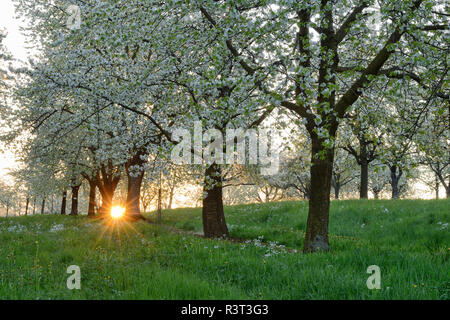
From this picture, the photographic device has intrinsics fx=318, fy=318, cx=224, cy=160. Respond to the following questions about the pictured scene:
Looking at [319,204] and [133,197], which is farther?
[133,197]

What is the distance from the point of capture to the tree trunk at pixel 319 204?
9.38m

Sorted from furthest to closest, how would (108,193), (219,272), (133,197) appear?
(108,193) → (133,197) → (219,272)

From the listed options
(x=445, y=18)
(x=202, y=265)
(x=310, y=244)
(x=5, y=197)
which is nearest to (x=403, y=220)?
(x=310, y=244)

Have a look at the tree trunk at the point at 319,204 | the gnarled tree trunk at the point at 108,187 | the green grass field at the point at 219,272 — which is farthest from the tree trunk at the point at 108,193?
the tree trunk at the point at 319,204

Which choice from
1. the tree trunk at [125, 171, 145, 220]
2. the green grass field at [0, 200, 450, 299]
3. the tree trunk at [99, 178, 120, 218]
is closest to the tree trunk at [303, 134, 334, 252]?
the green grass field at [0, 200, 450, 299]

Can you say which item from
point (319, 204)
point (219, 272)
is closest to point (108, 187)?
point (319, 204)

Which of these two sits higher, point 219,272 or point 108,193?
point 108,193

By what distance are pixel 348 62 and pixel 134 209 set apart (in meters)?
17.1

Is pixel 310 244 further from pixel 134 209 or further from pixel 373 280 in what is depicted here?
pixel 134 209

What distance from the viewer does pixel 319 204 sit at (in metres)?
9.50

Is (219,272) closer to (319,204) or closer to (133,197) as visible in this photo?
(319,204)

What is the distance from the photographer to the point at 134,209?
2286cm

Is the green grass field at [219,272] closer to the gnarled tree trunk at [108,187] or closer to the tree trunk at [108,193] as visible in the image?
the gnarled tree trunk at [108,187]

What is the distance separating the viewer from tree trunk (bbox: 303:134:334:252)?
30.8 feet
